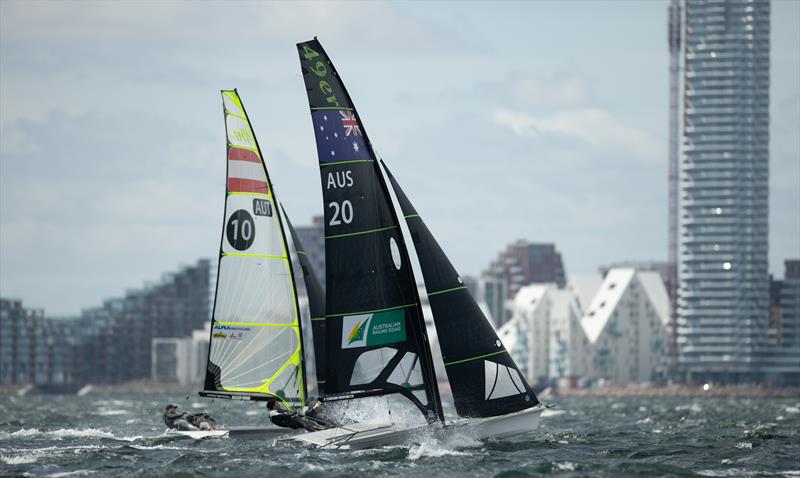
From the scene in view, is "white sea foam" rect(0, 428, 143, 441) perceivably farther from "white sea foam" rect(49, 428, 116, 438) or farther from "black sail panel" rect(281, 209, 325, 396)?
"black sail panel" rect(281, 209, 325, 396)

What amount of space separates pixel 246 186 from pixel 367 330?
9437 mm

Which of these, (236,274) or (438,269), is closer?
(438,269)

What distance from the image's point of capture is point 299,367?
53031mm

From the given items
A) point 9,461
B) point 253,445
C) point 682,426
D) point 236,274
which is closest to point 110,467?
point 9,461

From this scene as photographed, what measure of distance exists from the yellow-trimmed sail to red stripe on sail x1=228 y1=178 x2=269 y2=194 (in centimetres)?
3

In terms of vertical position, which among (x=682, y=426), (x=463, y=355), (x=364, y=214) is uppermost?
(x=364, y=214)

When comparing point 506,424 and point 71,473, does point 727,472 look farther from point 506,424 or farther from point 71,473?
point 71,473

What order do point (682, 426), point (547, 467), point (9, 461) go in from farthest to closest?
point (682, 426), point (9, 461), point (547, 467)

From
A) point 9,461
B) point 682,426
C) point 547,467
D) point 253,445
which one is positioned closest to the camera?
point 547,467

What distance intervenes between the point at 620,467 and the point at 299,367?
14.1 metres

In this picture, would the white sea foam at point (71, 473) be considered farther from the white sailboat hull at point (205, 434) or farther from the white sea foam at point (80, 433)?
the white sea foam at point (80, 433)

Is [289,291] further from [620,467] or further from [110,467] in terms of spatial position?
[620,467]

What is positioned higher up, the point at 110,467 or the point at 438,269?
the point at 438,269

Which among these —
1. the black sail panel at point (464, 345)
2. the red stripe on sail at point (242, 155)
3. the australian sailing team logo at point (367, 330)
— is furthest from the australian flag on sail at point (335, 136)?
the red stripe on sail at point (242, 155)
